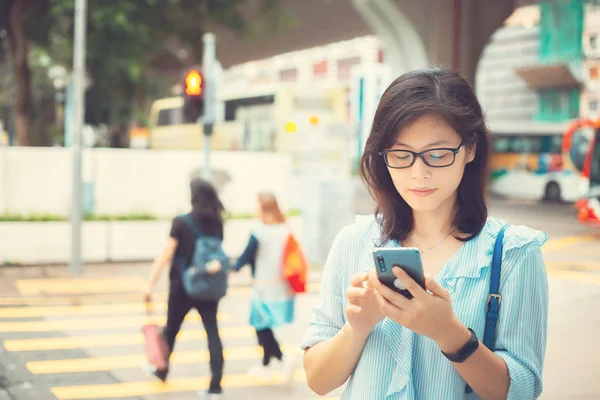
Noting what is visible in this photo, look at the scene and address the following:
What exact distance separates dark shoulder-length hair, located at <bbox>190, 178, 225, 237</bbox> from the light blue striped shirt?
4.57m

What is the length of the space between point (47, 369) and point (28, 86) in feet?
37.2

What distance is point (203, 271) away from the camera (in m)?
6.21

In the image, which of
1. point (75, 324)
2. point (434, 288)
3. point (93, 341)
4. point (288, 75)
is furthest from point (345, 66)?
point (434, 288)

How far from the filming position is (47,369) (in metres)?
6.89

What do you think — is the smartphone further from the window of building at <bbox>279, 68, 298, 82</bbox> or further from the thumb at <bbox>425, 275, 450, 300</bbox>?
the window of building at <bbox>279, 68, 298, 82</bbox>

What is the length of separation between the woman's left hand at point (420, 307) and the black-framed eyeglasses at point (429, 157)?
1.03 ft

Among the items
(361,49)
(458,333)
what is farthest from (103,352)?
(361,49)

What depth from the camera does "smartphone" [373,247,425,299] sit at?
1.63m

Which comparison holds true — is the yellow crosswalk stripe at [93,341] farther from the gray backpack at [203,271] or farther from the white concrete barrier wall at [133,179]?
the white concrete barrier wall at [133,179]

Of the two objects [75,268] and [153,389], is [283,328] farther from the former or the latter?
[75,268]

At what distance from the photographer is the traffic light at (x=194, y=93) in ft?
39.3

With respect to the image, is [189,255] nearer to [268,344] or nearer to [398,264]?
[268,344]

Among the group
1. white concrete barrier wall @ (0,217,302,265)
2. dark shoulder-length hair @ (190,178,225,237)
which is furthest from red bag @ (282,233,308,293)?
white concrete barrier wall @ (0,217,302,265)

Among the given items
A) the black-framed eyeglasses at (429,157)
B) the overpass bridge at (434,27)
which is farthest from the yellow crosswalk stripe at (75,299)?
the black-framed eyeglasses at (429,157)
